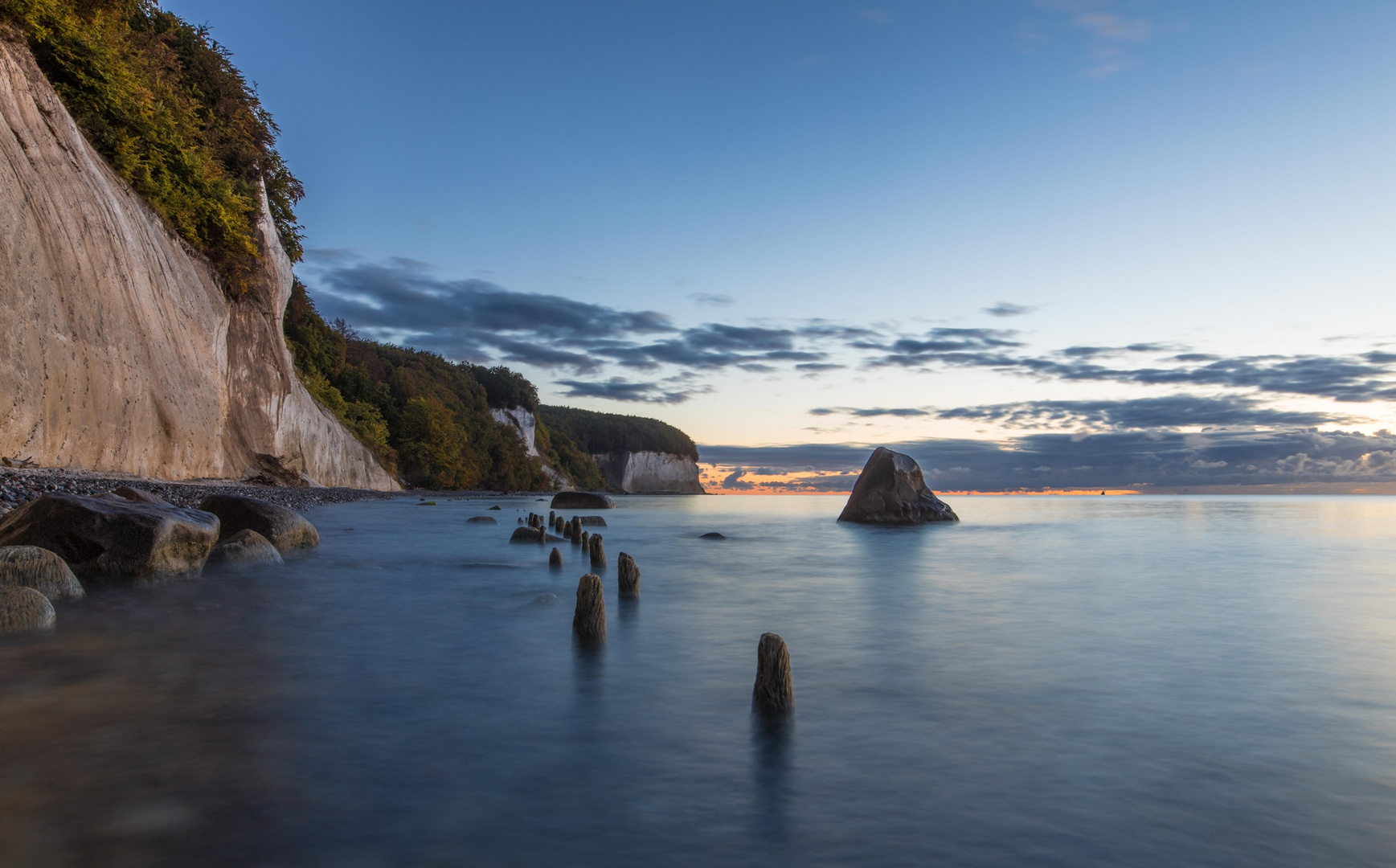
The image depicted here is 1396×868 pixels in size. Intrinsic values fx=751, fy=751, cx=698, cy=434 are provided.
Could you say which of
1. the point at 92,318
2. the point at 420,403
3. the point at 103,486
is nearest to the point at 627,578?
the point at 103,486

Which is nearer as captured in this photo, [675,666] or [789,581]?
[675,666]

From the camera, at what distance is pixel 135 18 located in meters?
30.7

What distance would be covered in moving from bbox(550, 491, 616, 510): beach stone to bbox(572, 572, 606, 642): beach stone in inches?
1637

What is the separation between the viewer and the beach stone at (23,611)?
24.3 feet

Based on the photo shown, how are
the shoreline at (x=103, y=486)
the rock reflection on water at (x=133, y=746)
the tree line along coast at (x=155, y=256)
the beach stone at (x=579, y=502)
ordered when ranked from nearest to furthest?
the rock reflection on water at (x=133, y=746)
the shoreline at (x=103, y=486)
the tree line along coast at (x=155, y=256)
the beach stone at (x=579, y=502)

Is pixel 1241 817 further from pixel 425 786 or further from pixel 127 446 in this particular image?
pixel 127 446

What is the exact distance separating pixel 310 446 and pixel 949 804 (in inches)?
1535

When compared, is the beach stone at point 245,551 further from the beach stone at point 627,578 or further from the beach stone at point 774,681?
the beach stone at point 774,681

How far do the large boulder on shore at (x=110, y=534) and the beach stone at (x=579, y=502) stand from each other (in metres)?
39.2

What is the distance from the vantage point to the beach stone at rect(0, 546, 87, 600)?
328 inches

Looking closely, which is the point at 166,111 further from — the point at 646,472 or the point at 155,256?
the point at 646,472

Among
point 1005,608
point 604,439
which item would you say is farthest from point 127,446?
point 604,439

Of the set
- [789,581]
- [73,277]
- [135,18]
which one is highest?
[135,18]

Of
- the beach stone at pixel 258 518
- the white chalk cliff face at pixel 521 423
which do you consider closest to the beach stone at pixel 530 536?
the beach stone at pixel 258 518
